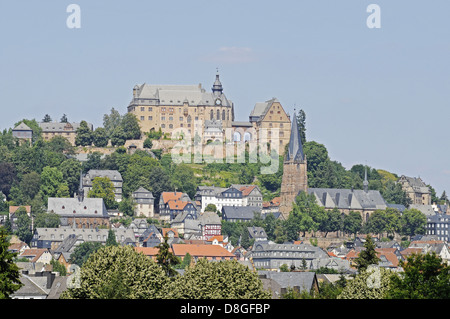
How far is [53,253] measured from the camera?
4924 inches

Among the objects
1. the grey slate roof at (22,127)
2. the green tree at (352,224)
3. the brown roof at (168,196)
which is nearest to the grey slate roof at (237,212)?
the brown roof at (168,196)

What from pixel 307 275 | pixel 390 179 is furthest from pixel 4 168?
pixel 307 275

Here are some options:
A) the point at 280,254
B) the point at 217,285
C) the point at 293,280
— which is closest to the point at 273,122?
the point at 280,254

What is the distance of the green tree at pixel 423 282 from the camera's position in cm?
4166

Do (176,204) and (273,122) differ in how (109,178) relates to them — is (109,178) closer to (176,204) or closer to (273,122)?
(176,204)

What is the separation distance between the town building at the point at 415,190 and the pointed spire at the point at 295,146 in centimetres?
2110

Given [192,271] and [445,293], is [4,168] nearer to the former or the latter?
[192,271]

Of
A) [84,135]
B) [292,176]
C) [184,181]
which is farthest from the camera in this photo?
[84,135]

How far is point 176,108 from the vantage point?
160250 mm

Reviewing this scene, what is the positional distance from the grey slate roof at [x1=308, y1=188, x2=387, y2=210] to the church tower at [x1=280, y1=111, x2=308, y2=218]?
2232 millimetres

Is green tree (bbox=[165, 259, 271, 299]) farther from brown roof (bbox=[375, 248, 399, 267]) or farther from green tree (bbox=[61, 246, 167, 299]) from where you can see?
brown roof (bbox=[375, 248, 399, 267])

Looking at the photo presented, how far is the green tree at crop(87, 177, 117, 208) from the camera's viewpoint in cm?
A: 14225

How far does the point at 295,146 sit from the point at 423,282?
4266 inches
